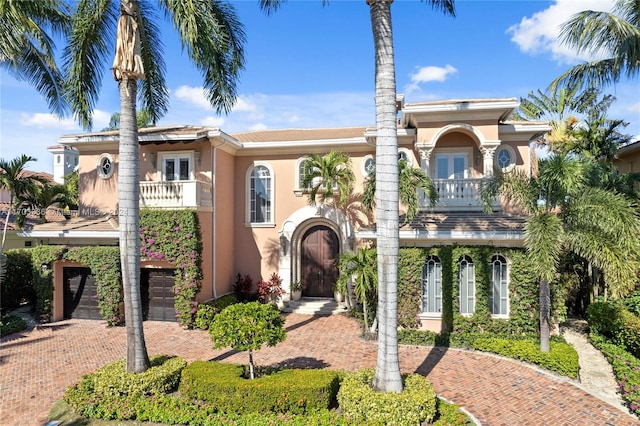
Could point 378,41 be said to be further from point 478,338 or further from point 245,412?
point 478,338

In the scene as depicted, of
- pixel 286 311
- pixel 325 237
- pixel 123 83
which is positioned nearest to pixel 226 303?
pixel 286 311

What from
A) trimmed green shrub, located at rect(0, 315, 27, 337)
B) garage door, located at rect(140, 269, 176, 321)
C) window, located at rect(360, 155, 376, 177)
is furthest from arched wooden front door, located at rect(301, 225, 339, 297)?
trimmed green shrub, located at rect(0, 315, 27, 337)

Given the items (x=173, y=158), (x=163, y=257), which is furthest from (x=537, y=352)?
(x=173, y=158)

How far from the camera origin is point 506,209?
15.9m

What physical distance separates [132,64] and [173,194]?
23.3ft

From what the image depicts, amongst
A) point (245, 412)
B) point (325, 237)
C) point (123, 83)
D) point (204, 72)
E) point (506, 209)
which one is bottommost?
point (245, 412)

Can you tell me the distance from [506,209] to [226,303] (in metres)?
12.8

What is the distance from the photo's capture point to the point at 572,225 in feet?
→ 35.6

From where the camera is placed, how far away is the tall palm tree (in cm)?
791

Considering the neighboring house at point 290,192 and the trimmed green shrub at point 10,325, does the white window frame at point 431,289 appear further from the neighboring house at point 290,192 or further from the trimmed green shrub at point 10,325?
the trimmed green shrub at point 10,325

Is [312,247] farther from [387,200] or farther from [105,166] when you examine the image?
[105,166]

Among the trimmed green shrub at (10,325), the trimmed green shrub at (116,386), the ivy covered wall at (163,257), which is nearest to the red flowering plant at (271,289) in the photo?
the ivy covered wall at (163,257)

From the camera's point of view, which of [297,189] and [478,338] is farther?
[297,189]

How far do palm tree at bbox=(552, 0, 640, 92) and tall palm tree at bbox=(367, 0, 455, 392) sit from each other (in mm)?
10480
